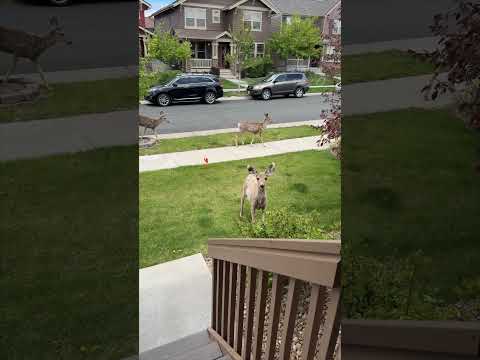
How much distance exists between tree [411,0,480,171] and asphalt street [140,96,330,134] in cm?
591

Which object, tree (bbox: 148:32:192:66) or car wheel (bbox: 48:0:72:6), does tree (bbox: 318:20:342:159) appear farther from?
tree (bbox: 148:32:192:66)

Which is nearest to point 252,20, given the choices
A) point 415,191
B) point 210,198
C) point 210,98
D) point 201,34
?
point 201,34

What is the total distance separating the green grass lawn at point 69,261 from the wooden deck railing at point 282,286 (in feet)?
1.24

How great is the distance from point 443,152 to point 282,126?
637 centimetres

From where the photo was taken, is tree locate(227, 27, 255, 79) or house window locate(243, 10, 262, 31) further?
house window locate(243, 10, 262, 31)

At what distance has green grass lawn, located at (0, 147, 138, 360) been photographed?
147 cm

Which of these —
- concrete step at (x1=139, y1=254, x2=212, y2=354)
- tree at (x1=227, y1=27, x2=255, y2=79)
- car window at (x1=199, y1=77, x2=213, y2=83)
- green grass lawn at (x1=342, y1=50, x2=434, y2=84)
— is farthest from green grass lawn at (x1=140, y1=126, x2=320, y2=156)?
green grass lawn at (x1=342, y1=50, x2=434, y2=84)

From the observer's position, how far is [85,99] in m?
1.38

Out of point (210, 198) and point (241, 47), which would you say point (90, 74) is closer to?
point (210, 198)

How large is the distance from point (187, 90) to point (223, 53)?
118 centimetres

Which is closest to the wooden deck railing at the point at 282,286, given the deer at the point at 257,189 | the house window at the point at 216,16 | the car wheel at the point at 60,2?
the car wheel at the point at 60,2

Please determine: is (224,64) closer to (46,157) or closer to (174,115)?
(174,115)

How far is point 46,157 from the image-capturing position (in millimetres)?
1479

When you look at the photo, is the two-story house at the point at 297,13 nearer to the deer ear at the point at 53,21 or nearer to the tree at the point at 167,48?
the tree at the point at 167,48
